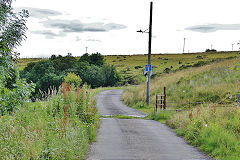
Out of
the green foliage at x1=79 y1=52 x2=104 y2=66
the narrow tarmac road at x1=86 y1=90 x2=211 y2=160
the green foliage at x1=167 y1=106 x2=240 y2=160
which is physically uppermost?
the green foliage at x1=79 y1=52 x2=104 y2=66

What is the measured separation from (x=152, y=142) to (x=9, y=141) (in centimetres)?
560

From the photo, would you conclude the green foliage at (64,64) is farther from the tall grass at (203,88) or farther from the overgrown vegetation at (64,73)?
the tall grass at (203,88)

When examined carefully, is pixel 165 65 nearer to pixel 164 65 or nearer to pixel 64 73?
pixel 164 65

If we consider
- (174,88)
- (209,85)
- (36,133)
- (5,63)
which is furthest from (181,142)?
(174,88)

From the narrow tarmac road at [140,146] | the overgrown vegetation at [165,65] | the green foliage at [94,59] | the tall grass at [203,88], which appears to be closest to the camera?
the narrow tarmac road at [140,146]

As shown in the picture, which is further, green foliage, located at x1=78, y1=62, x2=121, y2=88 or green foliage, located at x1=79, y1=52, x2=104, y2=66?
green foliage, located at x1=79, y1=52, x2=104, y2=66

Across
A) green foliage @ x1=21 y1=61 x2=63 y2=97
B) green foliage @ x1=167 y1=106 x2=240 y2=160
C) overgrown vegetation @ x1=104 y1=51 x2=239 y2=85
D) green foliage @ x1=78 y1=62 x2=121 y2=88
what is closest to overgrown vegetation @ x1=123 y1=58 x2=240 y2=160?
green foliage @ x1=167 y1=106 x2=240 y2=160

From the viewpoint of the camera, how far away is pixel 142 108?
25.2 m

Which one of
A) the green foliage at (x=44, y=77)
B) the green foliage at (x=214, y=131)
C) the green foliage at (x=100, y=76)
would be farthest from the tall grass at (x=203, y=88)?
the green foliage at (x=100, y=76)

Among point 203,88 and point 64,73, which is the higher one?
point 64,73

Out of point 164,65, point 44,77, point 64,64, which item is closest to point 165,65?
point 164,65

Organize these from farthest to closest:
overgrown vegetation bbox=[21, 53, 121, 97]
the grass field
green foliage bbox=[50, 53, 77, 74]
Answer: green foliage bbox=[50, 53, 77, 74] < overgrown vegetation bbox=[21, 53, 121, 97] < the grass field

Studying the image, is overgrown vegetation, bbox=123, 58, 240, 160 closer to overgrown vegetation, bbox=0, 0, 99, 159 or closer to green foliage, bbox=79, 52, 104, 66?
overgrown vegetation, bbox=0, 0, 99, 159

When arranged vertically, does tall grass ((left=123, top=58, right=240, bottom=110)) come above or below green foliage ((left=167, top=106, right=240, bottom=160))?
above
